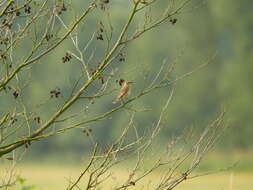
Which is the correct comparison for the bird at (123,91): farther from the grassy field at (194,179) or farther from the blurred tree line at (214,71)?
the blurred tree line at (214,71)

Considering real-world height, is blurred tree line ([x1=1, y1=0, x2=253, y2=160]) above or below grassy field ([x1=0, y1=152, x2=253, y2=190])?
above

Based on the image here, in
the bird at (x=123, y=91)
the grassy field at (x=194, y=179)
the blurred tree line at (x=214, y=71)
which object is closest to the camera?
the bird at (x=123, y=91)

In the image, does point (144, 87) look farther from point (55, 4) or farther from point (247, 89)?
point (247, 89)

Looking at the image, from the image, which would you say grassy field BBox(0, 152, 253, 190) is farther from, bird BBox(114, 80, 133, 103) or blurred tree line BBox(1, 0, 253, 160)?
bird BBox(114, 80, 133, 103)

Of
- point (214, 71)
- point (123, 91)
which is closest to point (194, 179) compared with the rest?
point (214, 71)

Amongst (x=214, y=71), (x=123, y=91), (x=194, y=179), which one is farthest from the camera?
(x=214, y=71)

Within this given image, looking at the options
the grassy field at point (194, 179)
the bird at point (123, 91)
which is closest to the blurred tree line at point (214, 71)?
the grassy field at point (194, 179)

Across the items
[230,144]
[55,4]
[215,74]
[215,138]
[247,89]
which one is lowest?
[215,138]

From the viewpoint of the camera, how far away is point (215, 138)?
541 centimetres

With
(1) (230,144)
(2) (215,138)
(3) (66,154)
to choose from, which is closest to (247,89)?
(1) (230,144)

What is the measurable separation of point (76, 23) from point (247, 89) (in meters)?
41.9

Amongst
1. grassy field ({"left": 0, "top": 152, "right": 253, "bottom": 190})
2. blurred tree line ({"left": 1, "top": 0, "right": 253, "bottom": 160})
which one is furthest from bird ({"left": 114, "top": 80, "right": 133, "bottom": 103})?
blurred tree line ({"left": 1, "top": 0, "right": 253, "bottom": 160})

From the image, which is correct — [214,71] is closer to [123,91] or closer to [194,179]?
[194,179]

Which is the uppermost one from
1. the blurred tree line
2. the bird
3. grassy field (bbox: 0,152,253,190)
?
the blurred tree line
